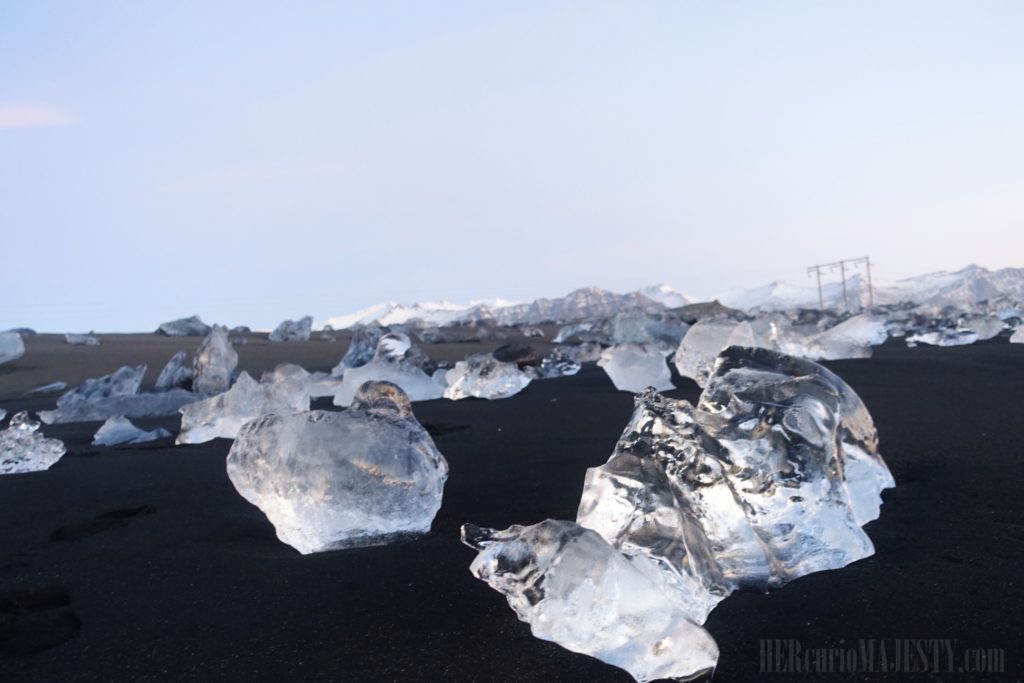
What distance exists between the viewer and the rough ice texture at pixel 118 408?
4469mm

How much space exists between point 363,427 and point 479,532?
57 cm

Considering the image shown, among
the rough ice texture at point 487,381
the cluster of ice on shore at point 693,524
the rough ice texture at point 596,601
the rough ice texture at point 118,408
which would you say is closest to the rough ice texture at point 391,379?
the rough ice texture at point 487,381

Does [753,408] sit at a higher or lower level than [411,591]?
higher

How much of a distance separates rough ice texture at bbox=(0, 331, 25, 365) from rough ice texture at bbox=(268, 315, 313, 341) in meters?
6.20

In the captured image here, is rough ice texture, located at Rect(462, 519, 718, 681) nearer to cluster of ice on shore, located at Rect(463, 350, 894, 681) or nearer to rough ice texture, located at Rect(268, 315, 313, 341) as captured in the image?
cluster of ice on shore, located at Rect(463, 350, 894, 681)

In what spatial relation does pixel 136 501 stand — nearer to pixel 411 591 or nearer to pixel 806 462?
pixel 411 591

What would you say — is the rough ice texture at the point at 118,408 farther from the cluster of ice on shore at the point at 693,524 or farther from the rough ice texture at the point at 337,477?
the cluster of ice on shore at the point at 693,524

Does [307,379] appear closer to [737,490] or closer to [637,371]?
[637,371]

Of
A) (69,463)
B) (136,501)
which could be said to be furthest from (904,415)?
(69,463)

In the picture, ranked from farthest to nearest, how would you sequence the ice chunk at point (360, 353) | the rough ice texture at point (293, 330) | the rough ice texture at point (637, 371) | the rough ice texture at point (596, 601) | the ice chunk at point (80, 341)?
the rough ice texture at point (293, 330) → the ice chunk at point (80, 341) → the ice chunk at point (360, 353) → the rough ice texture at point (637, 371) → the rough ice texture at point (596, 601)

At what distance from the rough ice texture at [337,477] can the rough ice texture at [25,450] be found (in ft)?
4.34

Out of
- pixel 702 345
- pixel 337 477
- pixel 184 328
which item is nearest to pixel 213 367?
pixel 702 345

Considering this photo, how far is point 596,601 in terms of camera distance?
1.28 meters

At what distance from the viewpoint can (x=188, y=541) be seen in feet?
6.40
